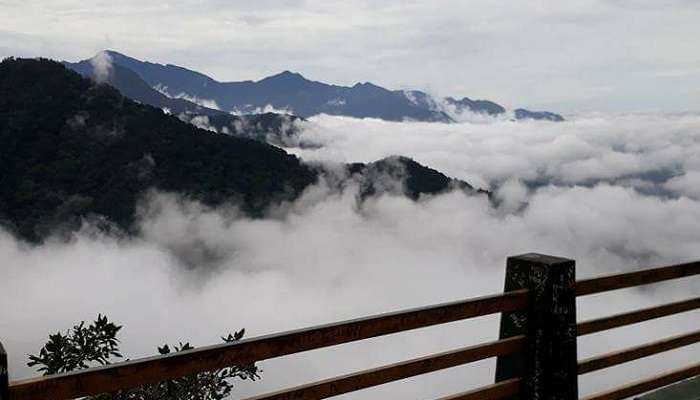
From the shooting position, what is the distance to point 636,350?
441 cm

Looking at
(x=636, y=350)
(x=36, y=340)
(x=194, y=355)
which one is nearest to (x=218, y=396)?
(x=636, y=350)

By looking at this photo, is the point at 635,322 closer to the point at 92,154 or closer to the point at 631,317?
the point at 631,317

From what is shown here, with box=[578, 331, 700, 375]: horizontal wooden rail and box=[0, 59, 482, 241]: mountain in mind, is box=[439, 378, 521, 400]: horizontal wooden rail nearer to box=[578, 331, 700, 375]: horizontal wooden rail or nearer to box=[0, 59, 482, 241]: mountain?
box=[578, 331, 700, 375]: horizontal wooden rail

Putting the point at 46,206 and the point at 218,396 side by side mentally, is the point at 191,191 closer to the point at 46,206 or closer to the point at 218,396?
the point at 46,206

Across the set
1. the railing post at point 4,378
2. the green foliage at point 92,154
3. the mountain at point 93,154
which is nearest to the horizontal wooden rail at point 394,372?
the railing post at point 4,378

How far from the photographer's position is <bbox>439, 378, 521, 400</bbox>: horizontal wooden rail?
3453mm

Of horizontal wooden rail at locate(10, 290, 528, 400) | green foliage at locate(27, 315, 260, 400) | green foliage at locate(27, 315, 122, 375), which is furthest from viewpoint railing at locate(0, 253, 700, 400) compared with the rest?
green foliage at locate(27, 315, 122, 375)

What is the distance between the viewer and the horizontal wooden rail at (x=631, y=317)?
395 centimetres

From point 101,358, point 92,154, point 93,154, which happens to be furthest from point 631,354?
point 92,154

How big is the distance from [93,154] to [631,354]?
186956 mm

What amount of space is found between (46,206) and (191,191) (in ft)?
128

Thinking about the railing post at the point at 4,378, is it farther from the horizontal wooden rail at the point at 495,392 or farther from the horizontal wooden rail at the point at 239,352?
the horizontal wooden rail at the point at 495,392

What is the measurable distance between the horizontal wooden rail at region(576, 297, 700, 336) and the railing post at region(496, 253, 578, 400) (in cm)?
23

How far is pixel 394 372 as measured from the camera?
3244 millimetres
